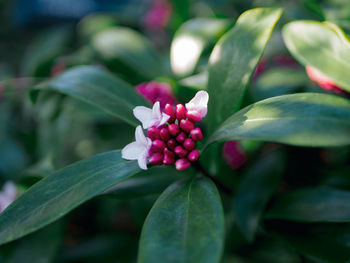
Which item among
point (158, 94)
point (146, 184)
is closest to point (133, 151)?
point (146, 184)

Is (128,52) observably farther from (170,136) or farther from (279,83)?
(170,136)

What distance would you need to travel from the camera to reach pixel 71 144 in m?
1.40

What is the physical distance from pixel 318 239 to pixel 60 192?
0.55m

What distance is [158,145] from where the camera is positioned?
1.95 ft

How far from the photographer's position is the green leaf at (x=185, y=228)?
1.43 feet

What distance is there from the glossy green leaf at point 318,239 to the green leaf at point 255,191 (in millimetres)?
56

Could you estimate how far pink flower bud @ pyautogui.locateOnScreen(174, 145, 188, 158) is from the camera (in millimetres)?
590

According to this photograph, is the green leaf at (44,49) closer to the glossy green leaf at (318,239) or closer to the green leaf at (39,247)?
the green leaf at (39,247)

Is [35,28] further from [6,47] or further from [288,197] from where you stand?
[288,197]

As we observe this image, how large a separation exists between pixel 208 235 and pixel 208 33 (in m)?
0.68

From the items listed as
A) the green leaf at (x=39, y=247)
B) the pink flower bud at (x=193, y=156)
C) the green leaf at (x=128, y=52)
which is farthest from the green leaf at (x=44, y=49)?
the pink flower bud at (x=193, y=156)

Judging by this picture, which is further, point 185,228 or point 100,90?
point 100,90

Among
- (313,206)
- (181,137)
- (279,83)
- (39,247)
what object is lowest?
(39,247)

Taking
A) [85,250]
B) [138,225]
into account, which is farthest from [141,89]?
[85,250]
